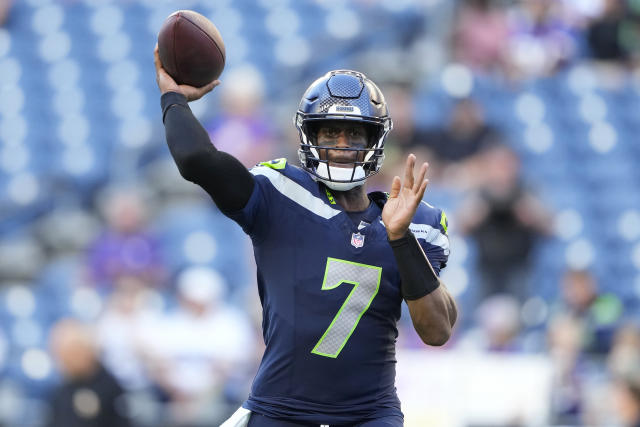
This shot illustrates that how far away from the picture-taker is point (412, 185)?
3330mm

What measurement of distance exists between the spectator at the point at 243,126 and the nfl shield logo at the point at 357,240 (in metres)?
5.03

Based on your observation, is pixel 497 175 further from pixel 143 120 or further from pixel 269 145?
pixel 143 120

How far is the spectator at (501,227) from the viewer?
8.11m

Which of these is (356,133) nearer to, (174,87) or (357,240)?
(357,240)

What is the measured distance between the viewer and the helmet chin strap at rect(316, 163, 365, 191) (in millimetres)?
3469

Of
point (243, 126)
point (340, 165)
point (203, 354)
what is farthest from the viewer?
point (243, 126)

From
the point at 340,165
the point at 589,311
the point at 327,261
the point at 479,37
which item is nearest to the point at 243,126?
the point at 479,37

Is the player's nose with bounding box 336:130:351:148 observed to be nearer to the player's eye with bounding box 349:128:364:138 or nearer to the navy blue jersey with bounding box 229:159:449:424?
the player's eye with bounding box 349:128:364:138

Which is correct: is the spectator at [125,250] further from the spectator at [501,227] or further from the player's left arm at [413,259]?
the player's left arm at [413,259]

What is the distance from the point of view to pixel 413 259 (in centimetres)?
329

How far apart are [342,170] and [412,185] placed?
26 centimetres

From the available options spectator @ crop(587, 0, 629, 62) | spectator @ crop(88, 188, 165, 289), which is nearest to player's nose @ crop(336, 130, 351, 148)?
spectator @ crop(88, 188, 165, 289)

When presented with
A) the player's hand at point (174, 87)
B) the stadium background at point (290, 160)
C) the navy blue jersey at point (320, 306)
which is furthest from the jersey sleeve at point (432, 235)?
the stadium background at point (290, 160)

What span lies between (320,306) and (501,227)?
5.07 m
